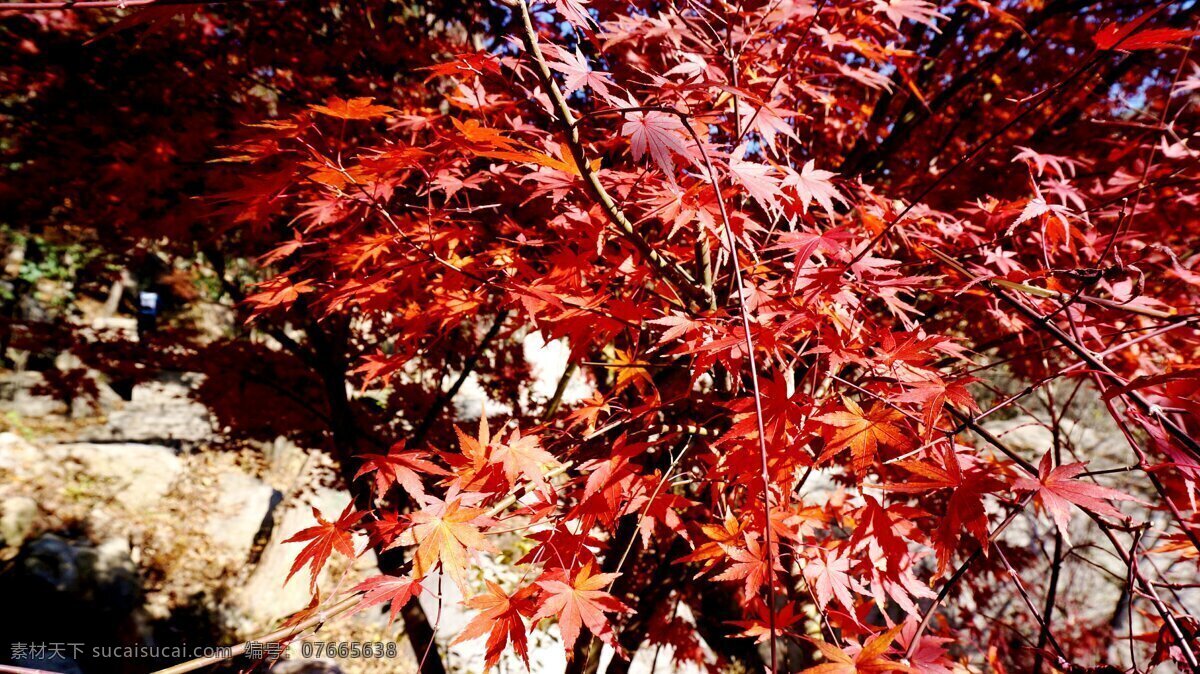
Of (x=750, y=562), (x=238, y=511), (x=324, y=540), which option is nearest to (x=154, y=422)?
(x=238, y=511)

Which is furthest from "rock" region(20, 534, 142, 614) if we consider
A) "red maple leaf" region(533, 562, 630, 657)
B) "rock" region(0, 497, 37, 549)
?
"red maple leaf" region(533, 562, 630, 657)

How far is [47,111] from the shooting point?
4.11 metres

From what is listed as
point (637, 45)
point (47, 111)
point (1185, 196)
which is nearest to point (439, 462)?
point (637, 45)

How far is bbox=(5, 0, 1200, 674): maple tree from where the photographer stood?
1.45 m

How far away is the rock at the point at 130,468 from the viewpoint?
8.43 m

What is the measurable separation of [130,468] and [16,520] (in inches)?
78.6

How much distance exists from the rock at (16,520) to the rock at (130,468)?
114 centimetres

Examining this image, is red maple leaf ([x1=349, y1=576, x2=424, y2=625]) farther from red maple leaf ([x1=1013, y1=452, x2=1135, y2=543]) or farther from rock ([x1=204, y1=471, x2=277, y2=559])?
rock ([x1=204, y1=471, x2=277, y2=559])

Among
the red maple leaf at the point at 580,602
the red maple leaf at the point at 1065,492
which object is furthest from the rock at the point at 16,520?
the red maple leaf at the point at 1065,492

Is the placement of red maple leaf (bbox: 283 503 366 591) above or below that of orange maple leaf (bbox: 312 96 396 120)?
below

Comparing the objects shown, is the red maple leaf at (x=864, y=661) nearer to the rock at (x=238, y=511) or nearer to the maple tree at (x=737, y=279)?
the maple tree at (x=737, y=279)

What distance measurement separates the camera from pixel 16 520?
6.88 meters

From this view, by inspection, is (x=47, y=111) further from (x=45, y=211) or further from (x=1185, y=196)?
(x=1185, y=196)

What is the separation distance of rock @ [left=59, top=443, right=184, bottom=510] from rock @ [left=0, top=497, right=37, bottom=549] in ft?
3.73
